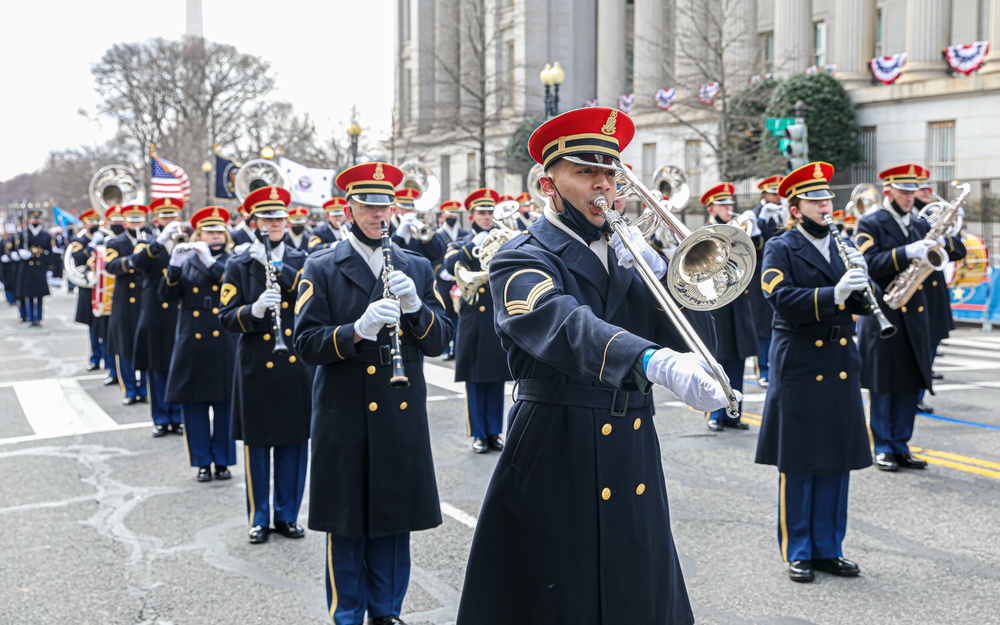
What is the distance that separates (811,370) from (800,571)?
1202 mm

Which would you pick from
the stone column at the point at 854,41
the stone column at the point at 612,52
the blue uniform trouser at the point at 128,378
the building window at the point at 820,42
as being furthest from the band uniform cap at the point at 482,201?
the stone column at the point at 612,52

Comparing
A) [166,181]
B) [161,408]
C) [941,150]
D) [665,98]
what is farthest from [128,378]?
[665,98]

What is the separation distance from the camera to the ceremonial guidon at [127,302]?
12.8 metres

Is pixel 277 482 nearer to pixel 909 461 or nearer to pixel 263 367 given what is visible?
pixel 263 367

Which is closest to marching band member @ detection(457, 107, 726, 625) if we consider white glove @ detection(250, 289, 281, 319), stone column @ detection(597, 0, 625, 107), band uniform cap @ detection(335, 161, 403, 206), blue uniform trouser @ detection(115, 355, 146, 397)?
band uniform cap @ detection(335, 161, 403, 206)

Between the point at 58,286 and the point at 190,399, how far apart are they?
38.0 m

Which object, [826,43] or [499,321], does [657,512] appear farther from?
[826,43]

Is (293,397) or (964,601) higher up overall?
(293,397)

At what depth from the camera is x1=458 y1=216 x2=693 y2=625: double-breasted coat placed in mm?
3387

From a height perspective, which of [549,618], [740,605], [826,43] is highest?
[826,43]

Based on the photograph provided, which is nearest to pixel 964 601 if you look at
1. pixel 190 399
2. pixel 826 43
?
pixel 190 399

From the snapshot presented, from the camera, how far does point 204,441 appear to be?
8797 millimetres

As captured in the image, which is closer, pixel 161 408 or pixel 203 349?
pixel 203 349

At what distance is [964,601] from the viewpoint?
5641 mm
